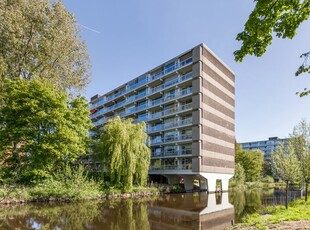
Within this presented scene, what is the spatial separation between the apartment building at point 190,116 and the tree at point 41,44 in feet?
55.7

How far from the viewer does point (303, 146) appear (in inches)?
701

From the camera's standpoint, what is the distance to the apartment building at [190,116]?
35625 mm

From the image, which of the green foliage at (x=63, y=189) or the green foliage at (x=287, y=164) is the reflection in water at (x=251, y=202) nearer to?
the green foliage at (x=287, y=164)

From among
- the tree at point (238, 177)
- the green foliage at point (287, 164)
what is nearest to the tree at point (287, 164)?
the green foliage at point (287, 164)

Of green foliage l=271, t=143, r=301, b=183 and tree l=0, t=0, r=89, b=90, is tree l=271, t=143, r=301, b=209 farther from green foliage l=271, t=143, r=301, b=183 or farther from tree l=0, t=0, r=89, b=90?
tree l=0, t=0, r=89, b=90

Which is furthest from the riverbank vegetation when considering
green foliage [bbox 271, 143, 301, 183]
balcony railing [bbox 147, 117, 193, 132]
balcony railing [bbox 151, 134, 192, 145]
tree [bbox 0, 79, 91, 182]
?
green foliage [bbox 271, 143, 301, 183]

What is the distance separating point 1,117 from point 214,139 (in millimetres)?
27769

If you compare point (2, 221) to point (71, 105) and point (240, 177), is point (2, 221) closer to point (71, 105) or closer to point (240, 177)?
point (71, 105)

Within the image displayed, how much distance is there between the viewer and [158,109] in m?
44.2

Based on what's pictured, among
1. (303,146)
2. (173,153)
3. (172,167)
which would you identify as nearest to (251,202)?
(303,146)

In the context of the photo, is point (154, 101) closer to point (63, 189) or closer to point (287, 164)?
point (63, 189)

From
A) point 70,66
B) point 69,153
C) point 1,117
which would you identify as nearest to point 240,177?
point 69,153

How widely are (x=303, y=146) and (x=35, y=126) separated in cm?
2360

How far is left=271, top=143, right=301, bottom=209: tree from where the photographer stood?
16547 mm
